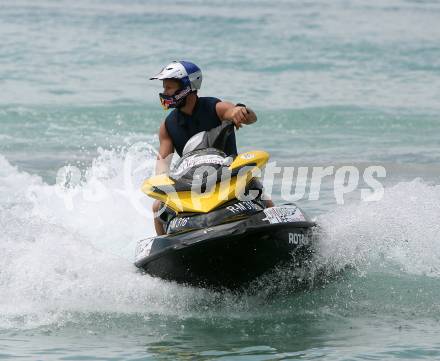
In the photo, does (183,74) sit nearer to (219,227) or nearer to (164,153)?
(164,153)

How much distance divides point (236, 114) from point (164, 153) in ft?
2.41

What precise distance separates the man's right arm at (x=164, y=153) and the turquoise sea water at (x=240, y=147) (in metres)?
0.74

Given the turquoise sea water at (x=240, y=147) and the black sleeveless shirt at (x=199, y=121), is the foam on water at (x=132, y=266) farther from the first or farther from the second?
the black sleeveless shirt at (x=199, y=121)

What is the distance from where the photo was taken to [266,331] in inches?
271

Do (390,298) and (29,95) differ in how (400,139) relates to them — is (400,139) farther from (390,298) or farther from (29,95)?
(390,298)

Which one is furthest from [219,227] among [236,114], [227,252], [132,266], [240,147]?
[240,147]

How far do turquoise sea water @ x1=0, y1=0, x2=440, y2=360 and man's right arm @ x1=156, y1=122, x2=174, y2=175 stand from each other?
2.44ft

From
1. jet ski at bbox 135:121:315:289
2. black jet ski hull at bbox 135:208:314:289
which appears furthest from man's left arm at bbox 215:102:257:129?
black jet ski hull at bbox 135:208:314:289

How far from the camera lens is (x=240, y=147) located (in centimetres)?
1566

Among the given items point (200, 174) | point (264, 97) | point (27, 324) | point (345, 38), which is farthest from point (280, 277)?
point (345, 38)

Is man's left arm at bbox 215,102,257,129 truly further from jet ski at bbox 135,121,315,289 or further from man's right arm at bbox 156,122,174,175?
man's right arm at bbox 156,122,174,175

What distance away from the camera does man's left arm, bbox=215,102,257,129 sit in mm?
7469

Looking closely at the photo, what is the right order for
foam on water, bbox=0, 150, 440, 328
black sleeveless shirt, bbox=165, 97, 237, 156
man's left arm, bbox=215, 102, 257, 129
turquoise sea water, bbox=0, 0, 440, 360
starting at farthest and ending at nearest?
black sleeveless shirt, bbox=165, 97, 237, 156 → man's left arm, bbox=215, 102, 257, 129 → foam on water, bbox=0, 150, 440, 328 → turquoise sea water, bbox=0, 0, 440, 360

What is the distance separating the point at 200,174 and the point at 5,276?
71.7 inches
